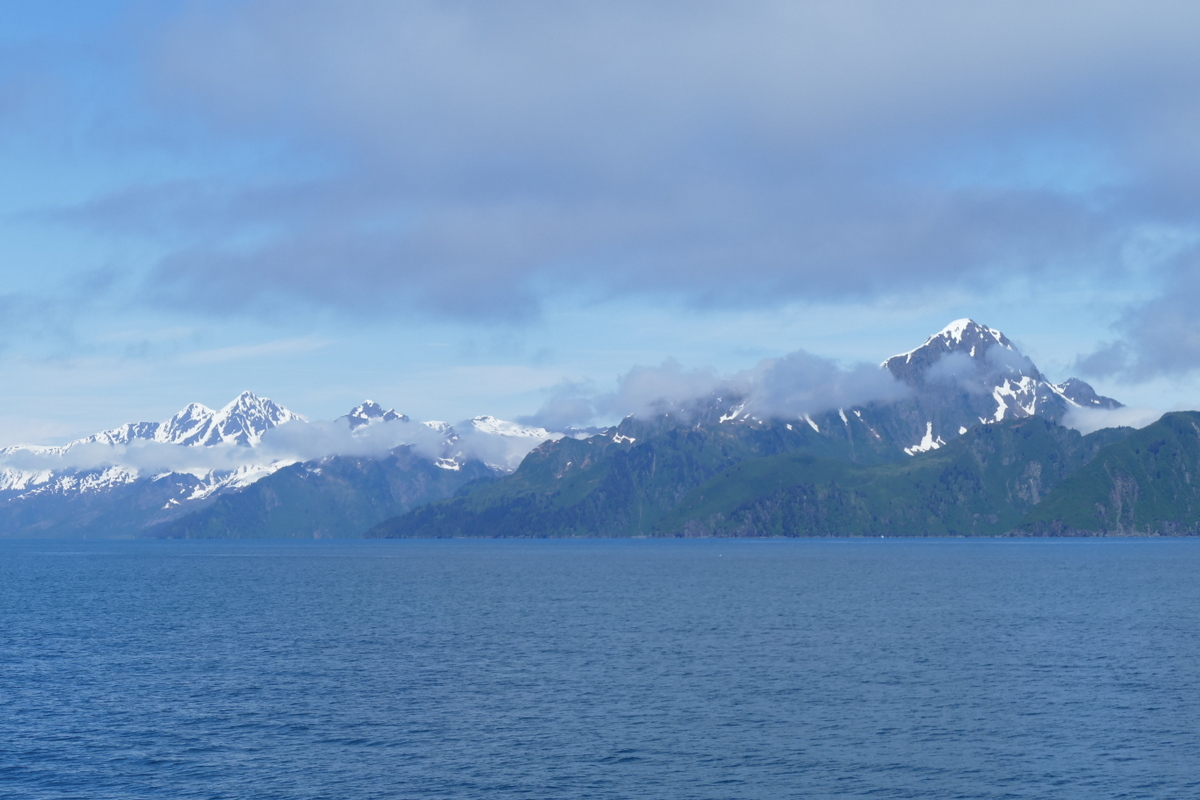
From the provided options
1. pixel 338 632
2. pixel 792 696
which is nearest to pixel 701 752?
pixel 792 696

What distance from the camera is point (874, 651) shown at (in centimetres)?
11375

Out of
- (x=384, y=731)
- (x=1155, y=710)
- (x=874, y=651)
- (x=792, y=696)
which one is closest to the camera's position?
(x=384, y=731)

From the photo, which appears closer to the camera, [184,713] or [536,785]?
[536,785]

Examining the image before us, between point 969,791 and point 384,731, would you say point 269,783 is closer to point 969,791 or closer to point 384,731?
point 384,731

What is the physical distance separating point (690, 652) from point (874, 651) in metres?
18.6

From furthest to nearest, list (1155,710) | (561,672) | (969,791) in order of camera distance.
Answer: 1. (561,672)
2. (1155,710)
3. (969,791)

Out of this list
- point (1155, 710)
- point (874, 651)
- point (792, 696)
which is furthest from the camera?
point (874, 651)

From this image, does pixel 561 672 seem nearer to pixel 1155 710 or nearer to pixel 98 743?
pixel 98 743

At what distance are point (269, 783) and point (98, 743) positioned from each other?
16.5m

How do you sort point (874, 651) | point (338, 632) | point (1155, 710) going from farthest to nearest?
point (338, 632) < point (874, 651) < point (1155, 710)

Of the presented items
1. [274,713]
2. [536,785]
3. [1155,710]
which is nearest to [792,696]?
[1155,710]

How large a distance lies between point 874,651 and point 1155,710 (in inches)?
1386

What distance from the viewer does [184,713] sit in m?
81.2

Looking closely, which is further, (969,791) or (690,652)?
(690,652)
